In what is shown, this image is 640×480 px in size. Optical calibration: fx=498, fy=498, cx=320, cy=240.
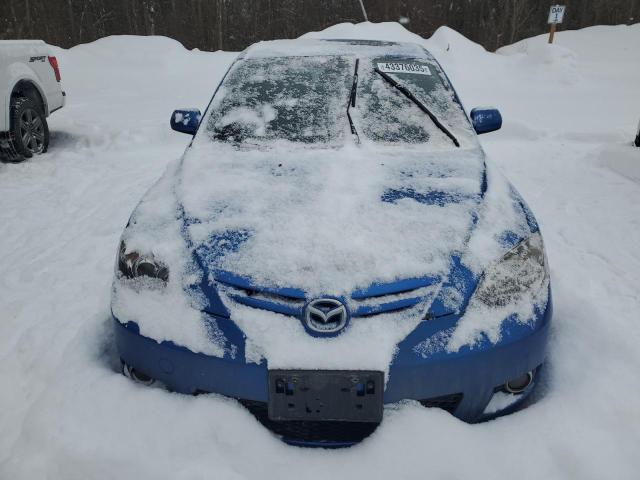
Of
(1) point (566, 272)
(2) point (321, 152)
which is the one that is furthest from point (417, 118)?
(1) point (566, 272)

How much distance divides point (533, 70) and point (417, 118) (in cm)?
1183

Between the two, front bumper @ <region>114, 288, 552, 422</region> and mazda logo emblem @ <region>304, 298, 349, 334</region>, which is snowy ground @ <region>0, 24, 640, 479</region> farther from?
mazda logo emblem @ <region>304, 298, 349, 334</region>

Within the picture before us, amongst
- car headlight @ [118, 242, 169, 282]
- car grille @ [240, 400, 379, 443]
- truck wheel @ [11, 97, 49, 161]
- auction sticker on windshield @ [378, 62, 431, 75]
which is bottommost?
truck wheel @ [11, 97, 49, 161]

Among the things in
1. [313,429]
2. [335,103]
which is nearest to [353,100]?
[335,103]

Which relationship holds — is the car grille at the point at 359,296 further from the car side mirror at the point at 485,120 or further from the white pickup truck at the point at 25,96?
the white pickup truck at the point at 25,96

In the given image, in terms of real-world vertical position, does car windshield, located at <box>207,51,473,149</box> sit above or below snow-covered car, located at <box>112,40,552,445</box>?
above

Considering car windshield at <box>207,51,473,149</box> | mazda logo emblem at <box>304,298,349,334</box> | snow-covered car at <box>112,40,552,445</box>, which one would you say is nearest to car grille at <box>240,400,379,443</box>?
snow-covered car at <box>112,40,552,445</box>

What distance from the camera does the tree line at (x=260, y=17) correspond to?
45.8 ft

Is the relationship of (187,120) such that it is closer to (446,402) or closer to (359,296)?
(359,296)

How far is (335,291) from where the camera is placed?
1556 mm

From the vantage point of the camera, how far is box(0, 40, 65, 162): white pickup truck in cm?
526

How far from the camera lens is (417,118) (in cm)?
266

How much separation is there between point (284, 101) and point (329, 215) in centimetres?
113

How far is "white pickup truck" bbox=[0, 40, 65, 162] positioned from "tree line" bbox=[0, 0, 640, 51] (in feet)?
31.2
